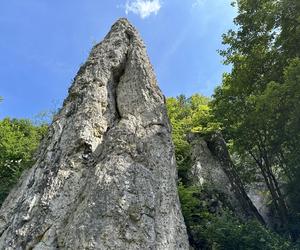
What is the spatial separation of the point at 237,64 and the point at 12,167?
1356 cm

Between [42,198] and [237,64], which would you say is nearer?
[42,198]

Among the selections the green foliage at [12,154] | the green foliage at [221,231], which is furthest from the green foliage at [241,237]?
the green foliage at [12,154]

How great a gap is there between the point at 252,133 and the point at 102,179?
504 inches

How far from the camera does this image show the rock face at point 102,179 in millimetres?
10195

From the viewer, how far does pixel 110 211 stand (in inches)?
404

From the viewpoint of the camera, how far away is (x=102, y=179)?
11078 millimetres

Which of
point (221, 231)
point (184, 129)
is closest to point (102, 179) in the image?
point (221, 231)

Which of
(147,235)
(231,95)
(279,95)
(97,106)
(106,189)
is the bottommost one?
(147,235)

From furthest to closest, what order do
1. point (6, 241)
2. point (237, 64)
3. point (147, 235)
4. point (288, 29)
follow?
point (237, 64)
point (288, 29)
point (6, 241)
point (147, 235)

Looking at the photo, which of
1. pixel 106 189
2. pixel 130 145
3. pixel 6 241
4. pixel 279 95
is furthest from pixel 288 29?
pixel 6 241

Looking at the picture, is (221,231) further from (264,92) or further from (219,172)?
(219,172)

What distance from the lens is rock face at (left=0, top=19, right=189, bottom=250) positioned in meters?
10.2

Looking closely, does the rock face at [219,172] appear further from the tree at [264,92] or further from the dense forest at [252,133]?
the tree at [264,92]

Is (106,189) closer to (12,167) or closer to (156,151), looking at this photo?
(156,151)
